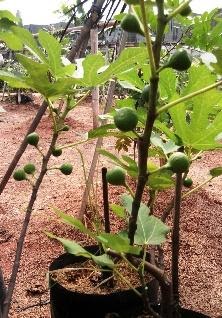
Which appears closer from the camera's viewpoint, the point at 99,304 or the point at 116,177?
the point at 116,177

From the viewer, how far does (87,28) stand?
1.31 m

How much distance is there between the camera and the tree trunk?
1.23 m

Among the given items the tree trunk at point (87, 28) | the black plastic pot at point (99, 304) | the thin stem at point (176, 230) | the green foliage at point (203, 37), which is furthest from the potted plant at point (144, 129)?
the green foliage at point (203, 37)

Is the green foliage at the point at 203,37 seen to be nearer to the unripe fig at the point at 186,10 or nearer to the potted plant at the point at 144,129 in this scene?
the potted plant at the point at 144,129

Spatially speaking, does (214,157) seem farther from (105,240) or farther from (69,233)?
(105,240)

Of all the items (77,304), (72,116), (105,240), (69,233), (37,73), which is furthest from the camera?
(72,116)

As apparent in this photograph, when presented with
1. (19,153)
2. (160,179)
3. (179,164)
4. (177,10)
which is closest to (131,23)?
(177,10)

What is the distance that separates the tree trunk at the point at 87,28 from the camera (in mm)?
1233

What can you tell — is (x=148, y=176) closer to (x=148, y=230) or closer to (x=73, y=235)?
(x=148, y=230)

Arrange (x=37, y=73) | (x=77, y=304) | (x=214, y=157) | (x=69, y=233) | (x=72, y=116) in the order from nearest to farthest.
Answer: (x=37, y=73) → (x=77, y=304) → (x=69, y=233) → (x=214, y=157) → (x=72, y=116)

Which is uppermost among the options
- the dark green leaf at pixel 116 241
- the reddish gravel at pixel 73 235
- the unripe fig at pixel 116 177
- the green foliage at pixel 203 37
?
the green foliage at pixel 203 37

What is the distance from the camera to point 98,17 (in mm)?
1451

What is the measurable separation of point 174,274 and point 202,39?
1.31 meters

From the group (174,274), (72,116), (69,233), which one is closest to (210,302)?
(69,233)
